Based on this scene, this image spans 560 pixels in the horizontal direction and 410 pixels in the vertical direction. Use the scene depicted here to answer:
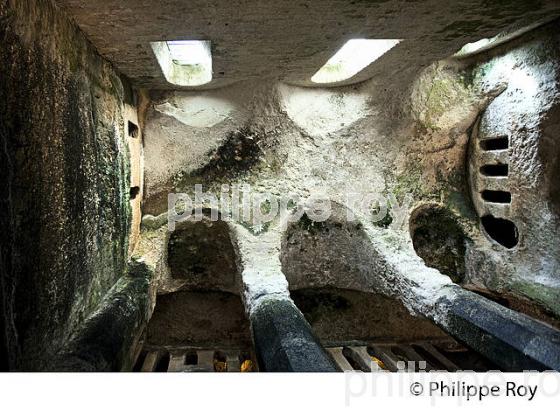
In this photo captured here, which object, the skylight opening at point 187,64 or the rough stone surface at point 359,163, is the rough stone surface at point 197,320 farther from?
Answer: the skylight opening at point 187,64

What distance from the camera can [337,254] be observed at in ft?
18.6

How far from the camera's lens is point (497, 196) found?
→ 17.6ft

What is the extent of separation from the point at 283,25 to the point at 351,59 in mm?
2049

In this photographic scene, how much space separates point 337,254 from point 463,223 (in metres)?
1.81

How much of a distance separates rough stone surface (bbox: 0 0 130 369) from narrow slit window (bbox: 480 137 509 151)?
15.0ft

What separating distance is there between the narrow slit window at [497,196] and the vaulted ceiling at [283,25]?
7.07 ft

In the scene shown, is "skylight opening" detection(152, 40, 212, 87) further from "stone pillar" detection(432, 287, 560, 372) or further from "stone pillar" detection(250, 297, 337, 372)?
"stone pillar" detection(432, 287, 560, 372)

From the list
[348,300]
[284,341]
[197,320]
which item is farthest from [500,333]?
[197,320]

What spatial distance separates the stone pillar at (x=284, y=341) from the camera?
227 cm

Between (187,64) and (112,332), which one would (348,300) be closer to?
(187,64)

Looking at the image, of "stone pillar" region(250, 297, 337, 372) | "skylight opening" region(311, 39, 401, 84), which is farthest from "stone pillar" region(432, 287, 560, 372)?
"skylight opening" region(311, 39, 401, 84)

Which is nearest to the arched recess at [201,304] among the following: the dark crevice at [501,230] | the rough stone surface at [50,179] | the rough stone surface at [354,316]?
the rough stone surface at [354,316]
